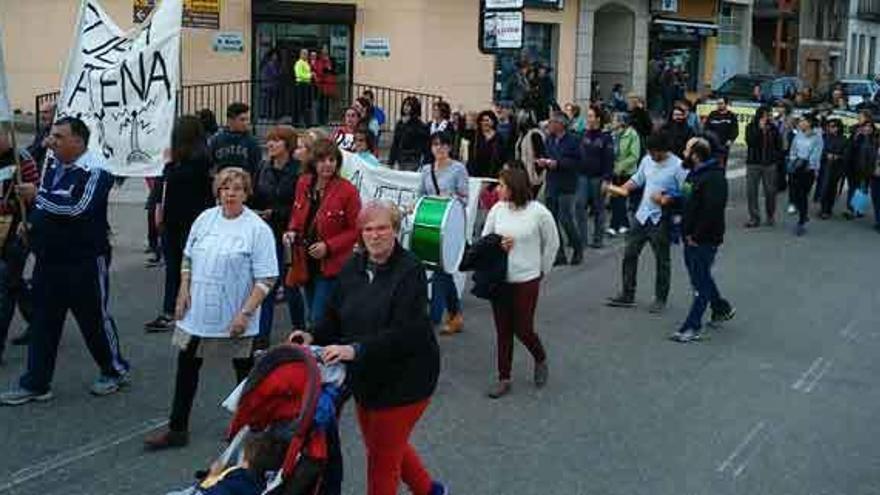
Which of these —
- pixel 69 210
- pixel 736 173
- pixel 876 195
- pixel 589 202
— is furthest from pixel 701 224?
pixel 736 173

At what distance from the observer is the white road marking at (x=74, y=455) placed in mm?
6438

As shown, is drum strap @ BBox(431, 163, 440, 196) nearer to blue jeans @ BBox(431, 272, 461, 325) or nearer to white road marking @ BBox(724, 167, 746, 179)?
blue jeans @ BBox(431, 272, 461, 325)

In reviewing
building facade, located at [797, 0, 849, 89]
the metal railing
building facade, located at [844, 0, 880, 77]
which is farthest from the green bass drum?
building facade, located at [844, 0, 880, 77]

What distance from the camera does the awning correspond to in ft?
108

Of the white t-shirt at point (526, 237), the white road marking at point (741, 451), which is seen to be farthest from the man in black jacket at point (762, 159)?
the white road marking at point (741, 451)

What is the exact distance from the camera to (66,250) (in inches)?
295

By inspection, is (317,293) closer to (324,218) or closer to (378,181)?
(324,218)

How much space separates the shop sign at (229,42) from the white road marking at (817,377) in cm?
1602

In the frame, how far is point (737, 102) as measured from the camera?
2997cm

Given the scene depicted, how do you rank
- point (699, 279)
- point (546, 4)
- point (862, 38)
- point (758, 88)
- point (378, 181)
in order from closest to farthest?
point (699, 279) < point (378, 181) < point (546, 4) < point (758, 88) < point (862, 38)

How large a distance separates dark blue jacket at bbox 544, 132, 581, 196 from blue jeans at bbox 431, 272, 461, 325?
3873 mm

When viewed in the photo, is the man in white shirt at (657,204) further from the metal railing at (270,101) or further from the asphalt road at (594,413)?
the metal railing at (270,101)

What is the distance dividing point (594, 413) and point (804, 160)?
36.1ft

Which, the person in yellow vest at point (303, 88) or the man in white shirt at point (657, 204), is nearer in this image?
the man in white shirt at point (657, 204)
